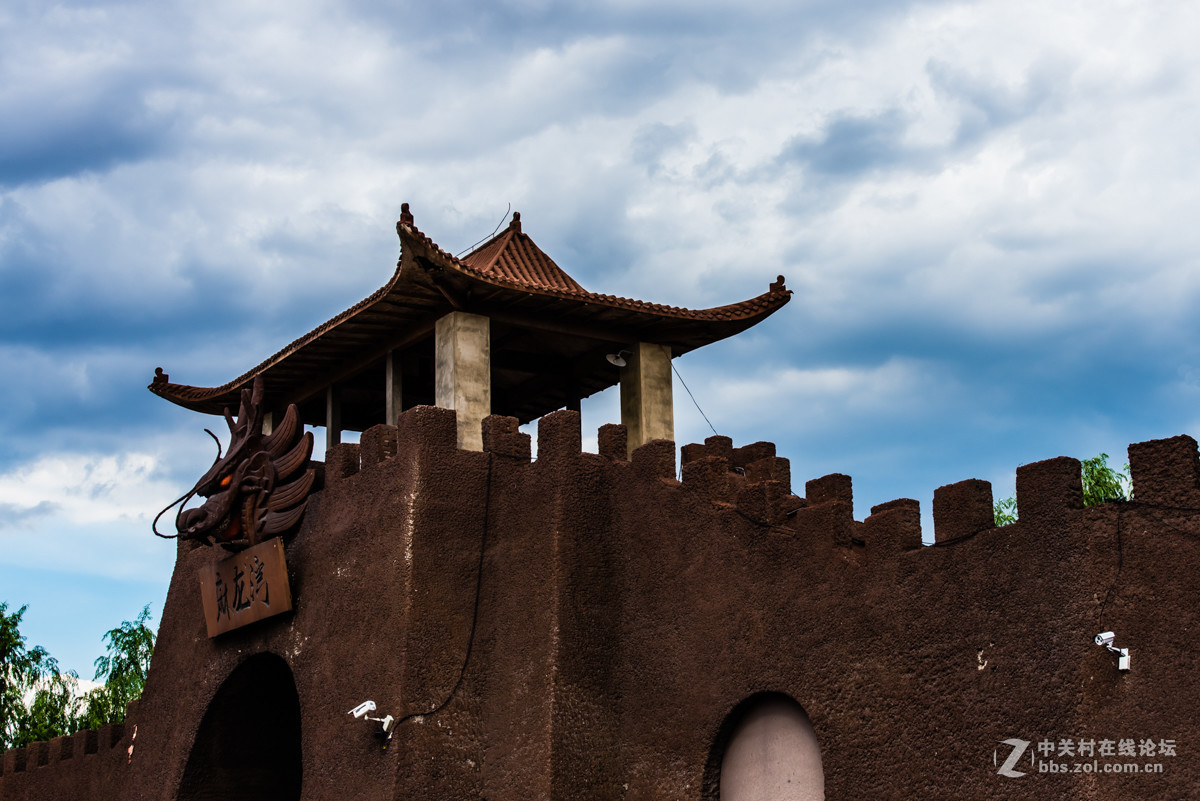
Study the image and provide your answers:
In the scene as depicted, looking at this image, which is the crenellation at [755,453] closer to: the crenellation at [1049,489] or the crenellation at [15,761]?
the crenellation at [1049,489]

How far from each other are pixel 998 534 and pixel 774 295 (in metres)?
5.80

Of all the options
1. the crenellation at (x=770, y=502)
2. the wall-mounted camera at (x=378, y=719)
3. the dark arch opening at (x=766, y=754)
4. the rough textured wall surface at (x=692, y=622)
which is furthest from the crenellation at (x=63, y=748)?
the crenellation at (x=770, y=502)

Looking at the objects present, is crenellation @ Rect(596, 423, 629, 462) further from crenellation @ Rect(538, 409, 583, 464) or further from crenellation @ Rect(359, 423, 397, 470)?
crenellation @ Rect(359, 423, 397, 470)

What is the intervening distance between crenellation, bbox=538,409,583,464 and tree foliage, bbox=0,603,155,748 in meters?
14.4

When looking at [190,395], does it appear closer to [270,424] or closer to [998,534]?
[270,424]

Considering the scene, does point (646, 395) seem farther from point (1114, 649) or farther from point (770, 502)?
→ point (1114, 649)

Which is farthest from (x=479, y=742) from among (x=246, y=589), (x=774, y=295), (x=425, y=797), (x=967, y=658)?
(x=774, y=295)

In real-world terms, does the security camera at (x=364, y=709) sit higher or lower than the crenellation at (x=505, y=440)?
lower

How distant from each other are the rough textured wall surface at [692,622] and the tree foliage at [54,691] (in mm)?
11552

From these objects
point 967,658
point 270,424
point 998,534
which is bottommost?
point 967,658

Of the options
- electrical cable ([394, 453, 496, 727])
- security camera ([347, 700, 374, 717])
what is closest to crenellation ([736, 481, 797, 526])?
electrical cable ([394, 453, 496, 727])

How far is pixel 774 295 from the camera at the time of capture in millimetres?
13445

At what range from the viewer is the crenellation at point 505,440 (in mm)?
10844

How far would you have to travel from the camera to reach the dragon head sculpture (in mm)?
11852
